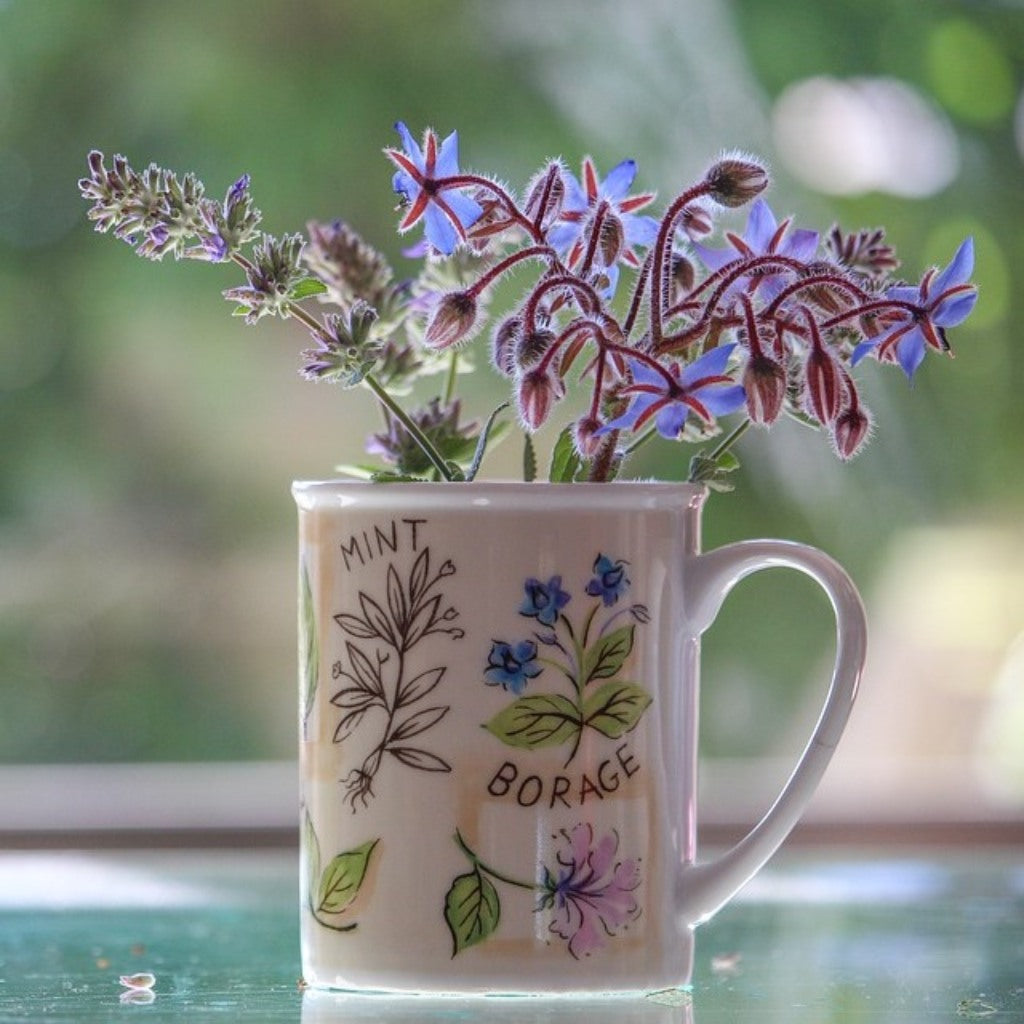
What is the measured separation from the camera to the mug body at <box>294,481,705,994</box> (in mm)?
496

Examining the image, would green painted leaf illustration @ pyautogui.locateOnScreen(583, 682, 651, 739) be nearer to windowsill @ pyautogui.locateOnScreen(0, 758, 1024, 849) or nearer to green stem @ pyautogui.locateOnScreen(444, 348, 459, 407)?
green stem @ pyautogui.locateOnScreen(444, 348, 459, 407)

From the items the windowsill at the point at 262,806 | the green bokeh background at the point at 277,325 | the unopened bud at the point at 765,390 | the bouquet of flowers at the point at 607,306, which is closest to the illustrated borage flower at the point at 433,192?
the bouquet of flowers at the point at 607,306

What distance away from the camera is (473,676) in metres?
0.50

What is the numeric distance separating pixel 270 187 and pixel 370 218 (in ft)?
0.30

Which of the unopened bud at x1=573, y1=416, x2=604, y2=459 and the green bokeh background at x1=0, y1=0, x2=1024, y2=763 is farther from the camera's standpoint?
the green bokeh background at x1=0, y1=0, x2=1024, y2=763

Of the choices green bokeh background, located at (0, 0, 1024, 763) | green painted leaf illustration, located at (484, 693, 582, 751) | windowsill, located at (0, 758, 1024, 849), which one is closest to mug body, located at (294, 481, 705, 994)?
green painted leaf illustration, located at (484, 693, 582, 751)

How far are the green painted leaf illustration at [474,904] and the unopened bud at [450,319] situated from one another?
16cm

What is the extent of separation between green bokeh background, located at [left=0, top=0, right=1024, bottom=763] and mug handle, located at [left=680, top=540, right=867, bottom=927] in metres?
0.92

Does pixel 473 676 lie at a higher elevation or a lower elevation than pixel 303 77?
lower

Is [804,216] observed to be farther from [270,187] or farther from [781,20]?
[270,187]

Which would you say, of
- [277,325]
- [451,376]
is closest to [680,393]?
[451,376]

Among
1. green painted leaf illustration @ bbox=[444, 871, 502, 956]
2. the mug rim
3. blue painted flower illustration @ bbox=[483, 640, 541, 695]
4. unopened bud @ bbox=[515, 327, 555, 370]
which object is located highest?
unopened bud @ bbox=[515, 327, 555, 370]

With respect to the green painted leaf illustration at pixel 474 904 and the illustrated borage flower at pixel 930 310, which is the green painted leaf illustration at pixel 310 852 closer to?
the green painted leaf illustration at pixel 474 904

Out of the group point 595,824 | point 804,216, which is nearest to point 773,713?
point 804,216
